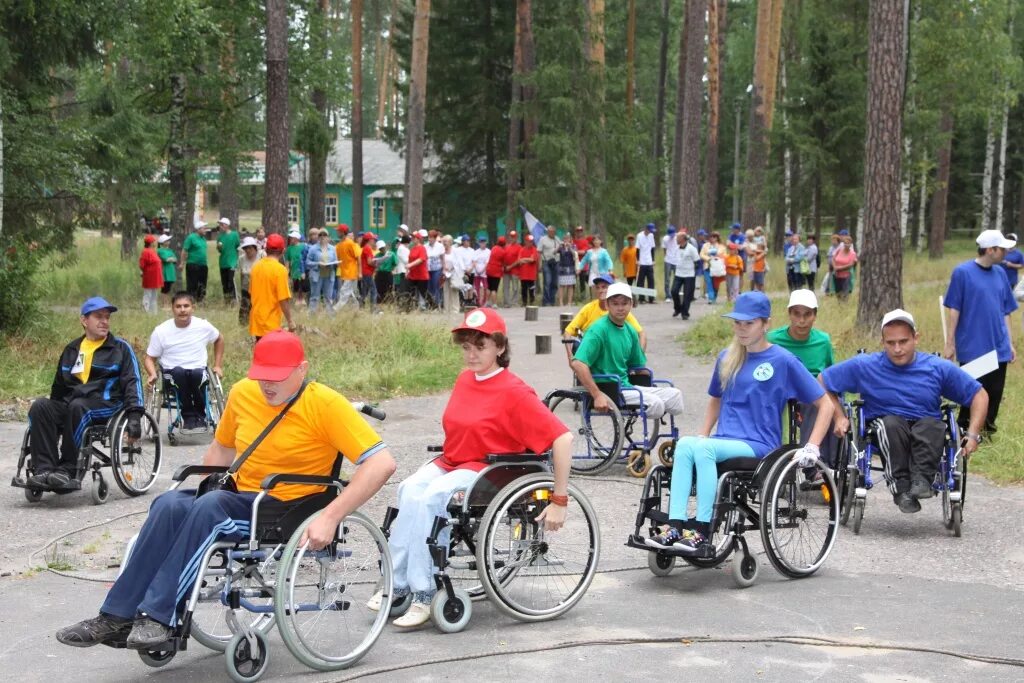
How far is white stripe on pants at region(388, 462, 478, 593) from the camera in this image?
242 inches

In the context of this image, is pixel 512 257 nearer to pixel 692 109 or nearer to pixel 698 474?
pixel 692 109

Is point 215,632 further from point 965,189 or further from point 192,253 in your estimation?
point 965,189

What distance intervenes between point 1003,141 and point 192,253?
131ft

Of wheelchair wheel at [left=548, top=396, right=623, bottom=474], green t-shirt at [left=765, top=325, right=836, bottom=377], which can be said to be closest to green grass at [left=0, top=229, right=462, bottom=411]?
wheelchair wheel at [left=548, top=396, right=623, bottom=474]

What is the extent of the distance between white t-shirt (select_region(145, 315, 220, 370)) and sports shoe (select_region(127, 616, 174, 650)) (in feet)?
20.9

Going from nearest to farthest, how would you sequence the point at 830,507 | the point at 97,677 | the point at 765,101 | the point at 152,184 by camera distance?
the point at 97,677 → the point at 830,507 → the point at 152,184 → the point at 765,101

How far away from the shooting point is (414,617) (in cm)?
629

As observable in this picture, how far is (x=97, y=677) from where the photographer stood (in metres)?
5.64

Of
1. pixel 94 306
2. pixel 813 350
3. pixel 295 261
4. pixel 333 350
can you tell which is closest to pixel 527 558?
pixel 813 350

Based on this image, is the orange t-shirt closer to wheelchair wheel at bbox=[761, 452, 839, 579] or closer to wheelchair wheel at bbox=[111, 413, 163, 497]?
wheelchair wheel at bbox=[111, 413, 163, 497]

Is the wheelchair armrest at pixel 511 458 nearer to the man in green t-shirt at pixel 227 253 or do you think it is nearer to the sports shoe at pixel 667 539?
the sports shoe at pixel 667 539

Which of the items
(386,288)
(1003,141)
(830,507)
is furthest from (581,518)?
(1003,141)

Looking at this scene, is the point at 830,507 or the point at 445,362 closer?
the point at 830,507

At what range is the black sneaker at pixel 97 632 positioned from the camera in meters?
5.23
